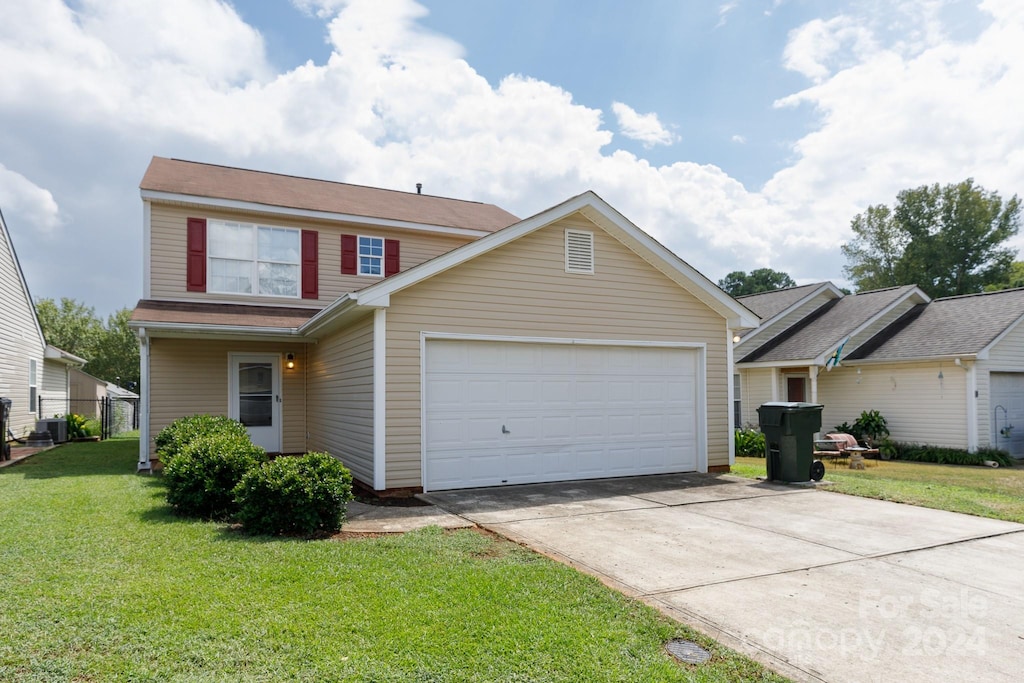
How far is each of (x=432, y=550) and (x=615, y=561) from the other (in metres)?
1.71

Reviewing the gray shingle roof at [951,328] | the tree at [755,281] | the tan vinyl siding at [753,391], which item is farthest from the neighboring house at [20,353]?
the tree at [755,281]

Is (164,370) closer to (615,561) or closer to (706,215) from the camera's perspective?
(615,561)

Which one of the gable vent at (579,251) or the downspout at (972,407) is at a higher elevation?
the gable vent at (579,251)

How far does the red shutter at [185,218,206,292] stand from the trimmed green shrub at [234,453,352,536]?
793cm

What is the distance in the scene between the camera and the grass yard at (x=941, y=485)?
27.9 ft

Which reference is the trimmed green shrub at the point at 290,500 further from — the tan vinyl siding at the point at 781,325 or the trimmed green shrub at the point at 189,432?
the tan vinyl siding at the point at 781,325

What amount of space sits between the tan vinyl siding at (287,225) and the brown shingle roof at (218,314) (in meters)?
0.27

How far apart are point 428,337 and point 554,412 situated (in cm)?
249

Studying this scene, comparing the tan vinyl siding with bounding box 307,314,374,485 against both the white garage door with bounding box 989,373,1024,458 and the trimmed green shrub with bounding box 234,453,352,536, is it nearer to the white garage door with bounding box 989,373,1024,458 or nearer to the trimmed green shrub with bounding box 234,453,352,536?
the trimmed green shrub with bounding box 234,453,352,536

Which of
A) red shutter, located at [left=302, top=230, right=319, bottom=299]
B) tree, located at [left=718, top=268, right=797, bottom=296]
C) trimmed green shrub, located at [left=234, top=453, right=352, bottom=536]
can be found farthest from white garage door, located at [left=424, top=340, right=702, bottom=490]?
tree, located at [left=718, top=268, right=797, bottom=296]

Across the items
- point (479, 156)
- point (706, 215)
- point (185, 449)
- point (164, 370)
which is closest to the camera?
point (185, 449)

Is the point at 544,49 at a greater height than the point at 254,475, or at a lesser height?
greater

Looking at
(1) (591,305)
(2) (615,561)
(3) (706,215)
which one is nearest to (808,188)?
(3) (706,215)

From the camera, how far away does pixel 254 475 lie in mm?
6426
